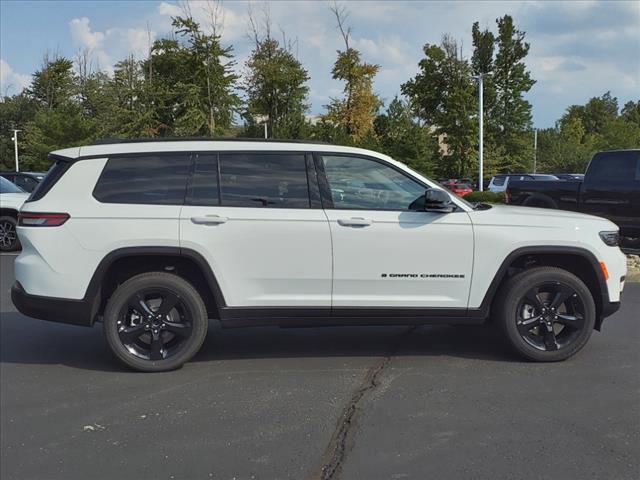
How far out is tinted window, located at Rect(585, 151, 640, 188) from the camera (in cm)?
1014

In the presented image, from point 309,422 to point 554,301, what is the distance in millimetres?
2317

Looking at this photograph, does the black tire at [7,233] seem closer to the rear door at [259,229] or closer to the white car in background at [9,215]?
the white car in background at [9,215]

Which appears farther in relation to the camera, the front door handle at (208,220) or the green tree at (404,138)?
the green tree at (404,138)

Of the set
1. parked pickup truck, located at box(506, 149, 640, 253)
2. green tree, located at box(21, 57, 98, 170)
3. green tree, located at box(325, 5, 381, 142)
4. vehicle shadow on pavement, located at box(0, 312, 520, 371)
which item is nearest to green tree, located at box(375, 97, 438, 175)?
green tree, located at box(325, 5, 381, 142)

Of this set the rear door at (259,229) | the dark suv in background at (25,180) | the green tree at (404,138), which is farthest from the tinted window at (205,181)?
the green tree at (404,138)

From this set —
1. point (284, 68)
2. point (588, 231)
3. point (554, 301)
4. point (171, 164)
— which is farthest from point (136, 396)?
point (284, 68)

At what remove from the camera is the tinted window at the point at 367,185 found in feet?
16.1

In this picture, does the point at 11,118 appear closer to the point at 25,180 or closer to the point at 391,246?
the point at 25,180

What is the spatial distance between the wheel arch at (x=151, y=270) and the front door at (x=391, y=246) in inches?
39.6

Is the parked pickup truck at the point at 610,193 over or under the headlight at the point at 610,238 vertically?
over

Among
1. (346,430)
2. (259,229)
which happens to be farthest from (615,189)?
(346,430)

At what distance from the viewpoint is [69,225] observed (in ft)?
15.5

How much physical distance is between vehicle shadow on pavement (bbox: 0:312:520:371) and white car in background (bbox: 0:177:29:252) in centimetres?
650

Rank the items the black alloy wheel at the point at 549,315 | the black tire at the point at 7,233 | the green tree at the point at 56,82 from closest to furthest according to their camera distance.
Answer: the black alloy wheel at the point at 549,315, the black tire at the point at 7,233, the green tree at the point at 56,82
